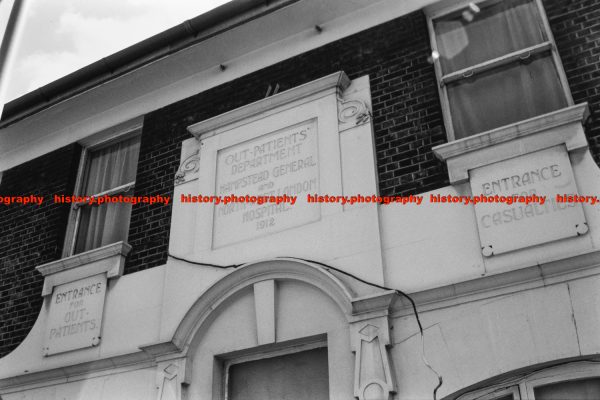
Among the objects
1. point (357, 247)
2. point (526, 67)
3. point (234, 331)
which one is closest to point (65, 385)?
point (234, 331)

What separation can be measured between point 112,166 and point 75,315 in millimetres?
2081

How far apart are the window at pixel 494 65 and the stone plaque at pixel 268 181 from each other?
1.42 metres

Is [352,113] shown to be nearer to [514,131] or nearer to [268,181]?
[268,181]

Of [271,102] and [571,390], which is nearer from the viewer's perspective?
[571,390]

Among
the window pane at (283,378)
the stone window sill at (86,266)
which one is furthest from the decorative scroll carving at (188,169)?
the window pane at (283,378)

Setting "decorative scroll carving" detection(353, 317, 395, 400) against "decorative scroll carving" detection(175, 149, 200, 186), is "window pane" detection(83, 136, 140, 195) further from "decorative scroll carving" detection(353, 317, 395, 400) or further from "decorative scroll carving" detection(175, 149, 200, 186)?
"decorative scroll carving" detection(353, 317, 395, 400)

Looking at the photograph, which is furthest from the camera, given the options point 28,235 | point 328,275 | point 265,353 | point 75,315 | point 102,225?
point 28,235

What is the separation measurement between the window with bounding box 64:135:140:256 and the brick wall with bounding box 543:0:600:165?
16.1ft

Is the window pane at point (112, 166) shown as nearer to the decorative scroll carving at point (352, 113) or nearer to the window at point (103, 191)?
the window at point (103, 191)

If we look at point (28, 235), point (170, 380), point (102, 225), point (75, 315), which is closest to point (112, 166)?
point (102, 225)

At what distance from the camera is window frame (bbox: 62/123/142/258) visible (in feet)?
26.3

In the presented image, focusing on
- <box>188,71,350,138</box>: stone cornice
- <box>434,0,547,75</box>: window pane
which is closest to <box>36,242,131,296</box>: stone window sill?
<box>188,71,350,138</box>: stone cornice

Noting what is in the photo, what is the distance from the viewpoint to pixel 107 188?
8.25 meters

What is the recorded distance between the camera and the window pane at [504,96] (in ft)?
19.9
